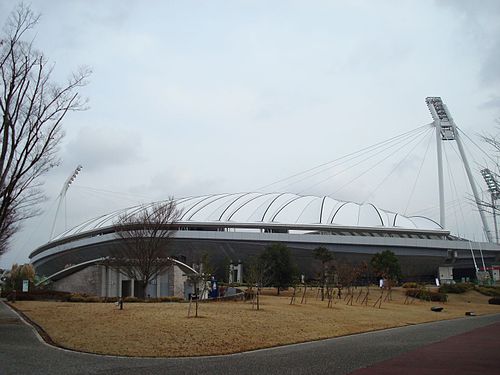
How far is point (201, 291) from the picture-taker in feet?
104

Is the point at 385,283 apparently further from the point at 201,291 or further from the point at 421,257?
the point at 421,257

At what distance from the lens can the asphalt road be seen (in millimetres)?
9883

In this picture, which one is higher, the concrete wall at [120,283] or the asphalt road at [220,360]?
the concrete wall at [120,283]

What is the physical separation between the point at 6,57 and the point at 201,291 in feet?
66.0

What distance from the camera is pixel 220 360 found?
37.4 ft

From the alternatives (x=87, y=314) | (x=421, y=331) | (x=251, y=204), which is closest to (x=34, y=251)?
(x=251, y=204)

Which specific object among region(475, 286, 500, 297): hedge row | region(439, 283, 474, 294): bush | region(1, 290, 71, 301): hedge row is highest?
region(1, 290, 71, 301): hedge row

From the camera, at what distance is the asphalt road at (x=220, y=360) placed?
9883 millimetres

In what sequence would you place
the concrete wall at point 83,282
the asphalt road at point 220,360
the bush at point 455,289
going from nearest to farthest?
the asphalt road at point 220,360 < the concrete wall at point 83,282 < the bush at point 455,289

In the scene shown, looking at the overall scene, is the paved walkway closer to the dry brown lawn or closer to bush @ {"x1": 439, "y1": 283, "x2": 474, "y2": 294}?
the dry brown lawn

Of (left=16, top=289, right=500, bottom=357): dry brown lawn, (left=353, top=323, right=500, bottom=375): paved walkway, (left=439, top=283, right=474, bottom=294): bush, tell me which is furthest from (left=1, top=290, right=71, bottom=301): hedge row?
(left=439, top=283, right=474, bottom=294): bush

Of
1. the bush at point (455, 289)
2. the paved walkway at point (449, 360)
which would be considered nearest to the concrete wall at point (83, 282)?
the paved walkway at point (449, 360)

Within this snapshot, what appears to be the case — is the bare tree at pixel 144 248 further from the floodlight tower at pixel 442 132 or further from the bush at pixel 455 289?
the floodlight tower at pixel 442 132

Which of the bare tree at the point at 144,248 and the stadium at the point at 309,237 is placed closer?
the bare tree at the point at 144,248
